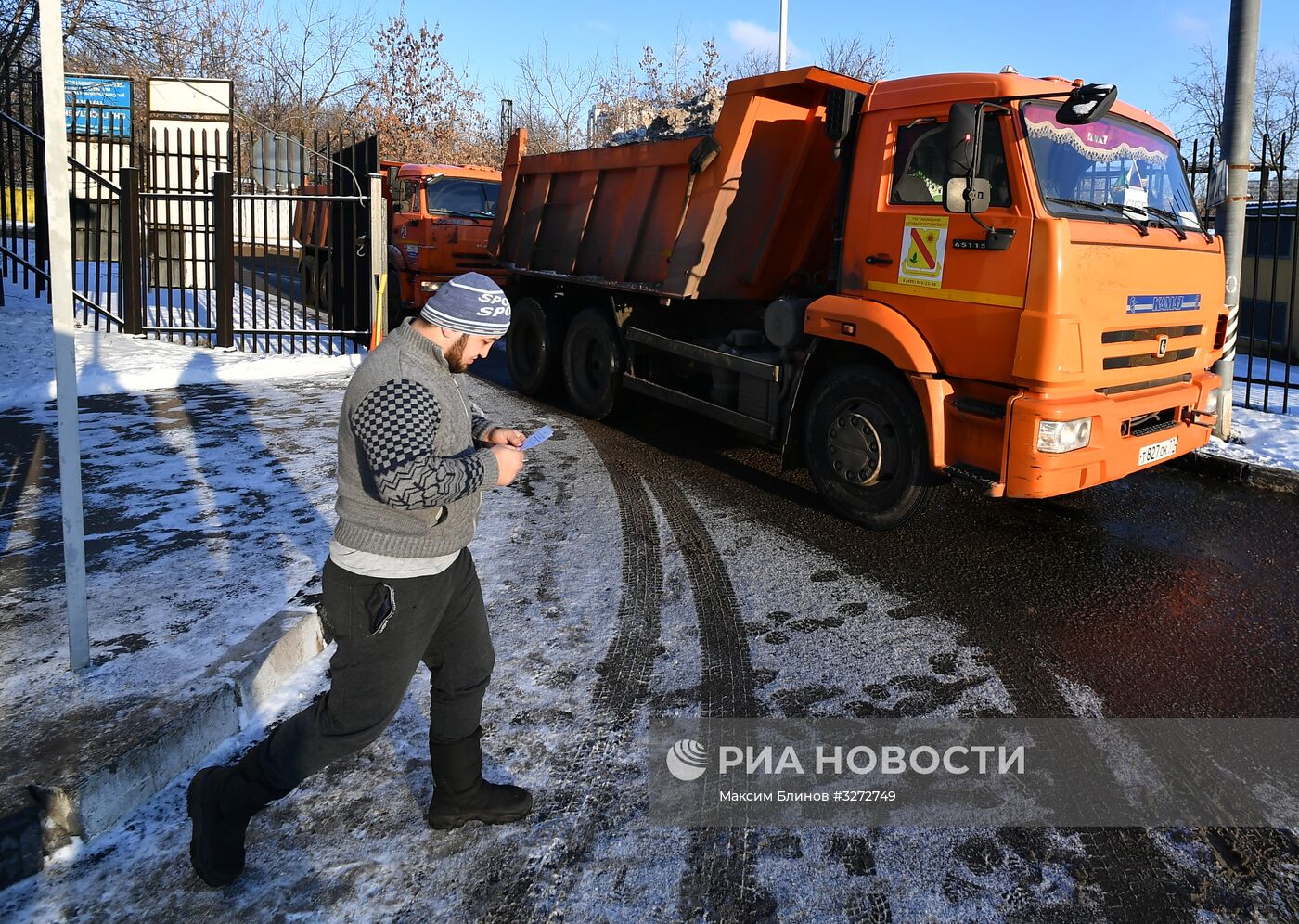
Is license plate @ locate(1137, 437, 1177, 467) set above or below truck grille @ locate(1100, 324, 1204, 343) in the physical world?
below

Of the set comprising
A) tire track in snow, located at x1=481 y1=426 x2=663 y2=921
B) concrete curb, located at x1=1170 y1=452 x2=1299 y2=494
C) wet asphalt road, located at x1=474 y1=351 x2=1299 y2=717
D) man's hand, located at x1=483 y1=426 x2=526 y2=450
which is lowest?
tire track in snow, located at x1=481 y1=426 x2=663 y2=921

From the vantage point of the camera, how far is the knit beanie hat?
2797mm

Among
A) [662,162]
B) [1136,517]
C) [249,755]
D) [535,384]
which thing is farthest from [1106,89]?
[535,384]

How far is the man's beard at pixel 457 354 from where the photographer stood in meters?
2.85

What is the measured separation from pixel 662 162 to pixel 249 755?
640 centimetres

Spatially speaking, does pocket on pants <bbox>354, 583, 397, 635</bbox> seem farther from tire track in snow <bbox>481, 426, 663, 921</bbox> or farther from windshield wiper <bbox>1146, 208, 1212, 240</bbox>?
windshield wiper <bbox>1146, 208, 1212, 240</bbox>

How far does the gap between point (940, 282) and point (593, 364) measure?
14.3 ft

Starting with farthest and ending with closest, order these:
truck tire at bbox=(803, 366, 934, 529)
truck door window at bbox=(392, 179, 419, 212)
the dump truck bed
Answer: truck door window at bbox=(392, 179, 419, 212) → the dump truck bed → truck tire at bbox=(803, 366, 934, 529)

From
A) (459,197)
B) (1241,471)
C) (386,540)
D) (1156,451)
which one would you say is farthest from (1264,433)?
(459,197)

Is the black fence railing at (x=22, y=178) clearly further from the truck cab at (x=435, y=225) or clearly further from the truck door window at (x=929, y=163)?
the truck door window at (x=929, y=163)

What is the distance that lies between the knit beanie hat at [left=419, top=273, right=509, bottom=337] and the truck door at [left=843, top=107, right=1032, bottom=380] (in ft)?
11.1

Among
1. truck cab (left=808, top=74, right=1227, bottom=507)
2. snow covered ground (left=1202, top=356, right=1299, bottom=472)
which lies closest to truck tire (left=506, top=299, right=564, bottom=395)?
truck cab (left=808, top=74, right=1227, bottom=507)

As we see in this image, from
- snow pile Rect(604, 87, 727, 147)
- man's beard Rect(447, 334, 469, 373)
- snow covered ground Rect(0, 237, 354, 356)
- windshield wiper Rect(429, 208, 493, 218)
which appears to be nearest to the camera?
man's beard Rect(447, 334, 469, 373)

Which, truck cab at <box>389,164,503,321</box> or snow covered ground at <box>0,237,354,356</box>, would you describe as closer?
A: snow covered ground at <box>0,237,354,356</box>
